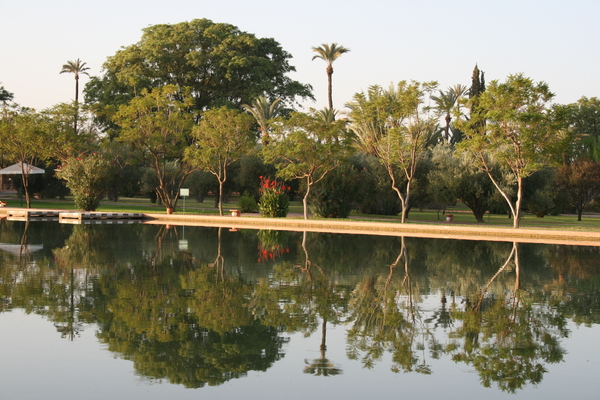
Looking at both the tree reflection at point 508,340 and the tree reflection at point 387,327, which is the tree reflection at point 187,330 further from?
the tree reflection at point 508,340

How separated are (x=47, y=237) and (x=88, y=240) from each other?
2.16m

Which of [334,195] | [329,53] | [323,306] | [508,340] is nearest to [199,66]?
[329,53]

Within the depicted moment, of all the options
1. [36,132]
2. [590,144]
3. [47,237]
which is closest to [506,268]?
[47,237]

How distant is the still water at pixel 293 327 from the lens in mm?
7188

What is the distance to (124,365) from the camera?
768 centimetres

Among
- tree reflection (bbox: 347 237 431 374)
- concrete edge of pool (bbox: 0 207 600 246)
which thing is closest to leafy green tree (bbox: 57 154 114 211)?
concrete edge of pool (bbox: 0 207 600 246)

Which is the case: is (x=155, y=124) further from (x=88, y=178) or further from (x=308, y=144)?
(x=308, y=144)

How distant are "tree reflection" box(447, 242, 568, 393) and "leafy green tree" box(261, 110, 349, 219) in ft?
70.6

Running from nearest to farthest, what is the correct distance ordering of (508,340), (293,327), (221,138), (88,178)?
1. (508,340)
2. (293,327)
3. (221,138)
4. (88,178)

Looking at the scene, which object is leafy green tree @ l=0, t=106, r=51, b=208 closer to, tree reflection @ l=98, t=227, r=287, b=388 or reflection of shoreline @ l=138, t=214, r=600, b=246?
reflection of shoreline @ l=138, t=214, r=600, b=246

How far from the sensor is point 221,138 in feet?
118

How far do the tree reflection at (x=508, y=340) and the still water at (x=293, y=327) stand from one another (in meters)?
0.03

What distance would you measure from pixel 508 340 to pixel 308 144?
24.4m

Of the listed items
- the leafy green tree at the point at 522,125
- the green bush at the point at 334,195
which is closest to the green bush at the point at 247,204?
the green bush at the point at 334,195
